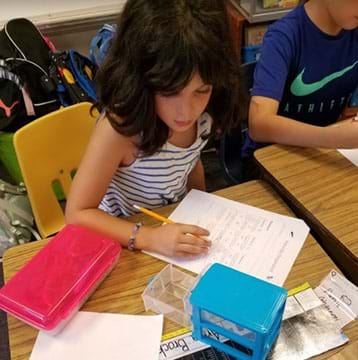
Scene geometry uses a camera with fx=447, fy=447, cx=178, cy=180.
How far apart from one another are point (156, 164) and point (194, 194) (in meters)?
0.13

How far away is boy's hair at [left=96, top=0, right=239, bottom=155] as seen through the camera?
2.66ft

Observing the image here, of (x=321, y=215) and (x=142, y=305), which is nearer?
(x=142, y=305)

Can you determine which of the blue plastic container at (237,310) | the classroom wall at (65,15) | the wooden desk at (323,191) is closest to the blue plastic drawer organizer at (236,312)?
the blue plastic container at (237,310)

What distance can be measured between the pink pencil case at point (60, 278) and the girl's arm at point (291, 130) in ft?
1.72

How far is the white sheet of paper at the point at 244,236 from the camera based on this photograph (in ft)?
2.77

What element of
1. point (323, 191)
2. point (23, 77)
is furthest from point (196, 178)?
point (23, 77)

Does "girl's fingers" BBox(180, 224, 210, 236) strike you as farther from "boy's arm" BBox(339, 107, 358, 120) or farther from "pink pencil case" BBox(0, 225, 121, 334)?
"boy's arm" BBox(339, 107, 358, 120)

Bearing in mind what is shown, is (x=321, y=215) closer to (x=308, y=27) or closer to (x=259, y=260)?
(x=259, y=260)

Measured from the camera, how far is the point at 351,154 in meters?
1.08

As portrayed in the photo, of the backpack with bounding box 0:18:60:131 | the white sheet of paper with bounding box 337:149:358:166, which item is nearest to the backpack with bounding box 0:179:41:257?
the backpack with bounding box 0:18:60:131

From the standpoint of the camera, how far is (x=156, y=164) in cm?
109

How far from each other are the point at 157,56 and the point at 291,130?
0.45m

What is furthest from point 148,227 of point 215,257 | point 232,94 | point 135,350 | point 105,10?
point 105,10

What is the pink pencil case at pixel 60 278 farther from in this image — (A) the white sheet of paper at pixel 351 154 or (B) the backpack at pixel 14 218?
(B) the backpack at pixel 14 218
